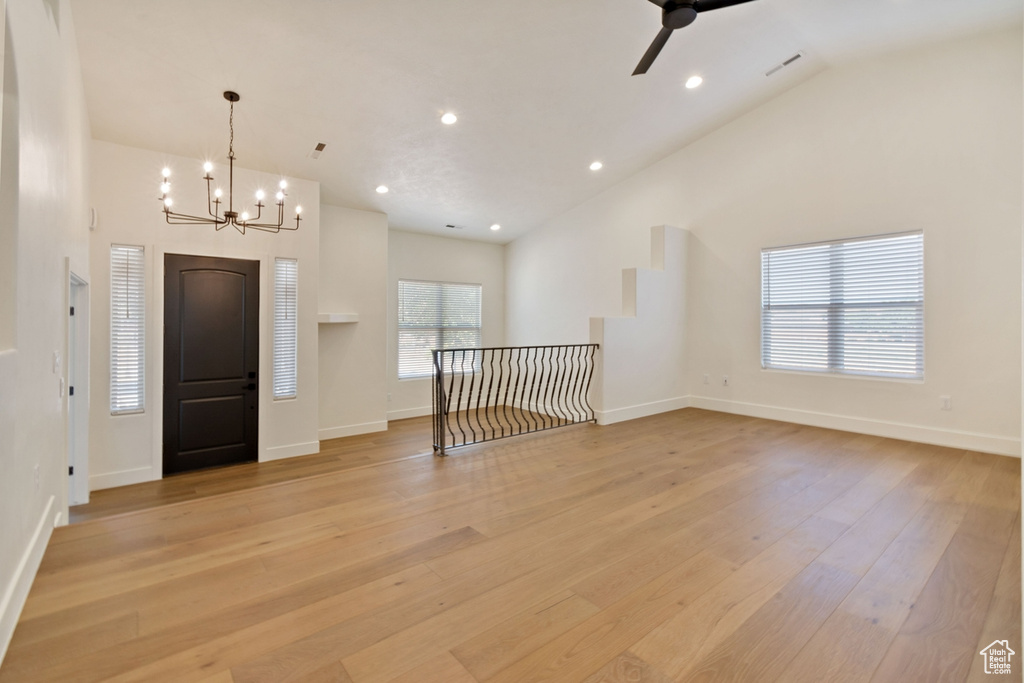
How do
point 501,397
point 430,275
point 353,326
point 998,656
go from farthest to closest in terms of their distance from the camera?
point 501,397 → point 430,275 → point 353,326 → point 998,656

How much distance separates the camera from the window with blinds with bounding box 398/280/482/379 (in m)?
7.37

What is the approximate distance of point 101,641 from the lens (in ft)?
5.43

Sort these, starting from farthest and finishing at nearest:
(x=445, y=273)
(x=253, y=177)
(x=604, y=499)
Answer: (x=445, y=273) < (x=253, y=177) < (x=604, y=499)

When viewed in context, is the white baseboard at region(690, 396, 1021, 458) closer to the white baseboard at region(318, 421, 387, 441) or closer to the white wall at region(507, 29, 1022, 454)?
the white wall at region(507, 29, 1022, 454)

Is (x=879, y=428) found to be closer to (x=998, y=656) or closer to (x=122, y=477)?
(x=998, y=656)

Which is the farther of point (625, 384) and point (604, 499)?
point (625, 384)

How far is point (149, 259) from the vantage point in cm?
429

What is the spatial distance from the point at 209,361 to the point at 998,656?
229 inches

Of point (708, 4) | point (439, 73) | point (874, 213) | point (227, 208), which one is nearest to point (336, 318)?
point (227, 208)

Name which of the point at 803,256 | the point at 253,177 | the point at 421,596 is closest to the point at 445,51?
the point at 253,177

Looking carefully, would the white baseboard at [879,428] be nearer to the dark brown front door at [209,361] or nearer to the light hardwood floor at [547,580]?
the light hardwood floor at [547,580]

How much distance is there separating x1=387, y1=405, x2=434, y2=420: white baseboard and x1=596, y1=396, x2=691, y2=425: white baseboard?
10.9ft

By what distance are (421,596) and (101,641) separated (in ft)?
3.84

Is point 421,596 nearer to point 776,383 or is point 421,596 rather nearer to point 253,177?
point 253,177
